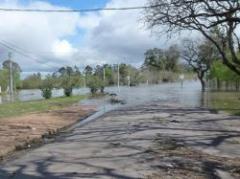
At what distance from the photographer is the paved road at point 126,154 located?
11703 millimetres

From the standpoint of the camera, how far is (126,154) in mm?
14453

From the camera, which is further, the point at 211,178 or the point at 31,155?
the point at 31,155

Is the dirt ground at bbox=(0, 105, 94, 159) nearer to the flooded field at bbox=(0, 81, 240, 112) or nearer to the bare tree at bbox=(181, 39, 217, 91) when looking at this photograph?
the flooded field at bbox=(0, 81, 240, 112)

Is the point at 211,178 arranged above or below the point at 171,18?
below

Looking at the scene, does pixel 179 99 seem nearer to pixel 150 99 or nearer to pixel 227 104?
pixel 150 99

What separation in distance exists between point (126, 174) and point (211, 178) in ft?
5.79

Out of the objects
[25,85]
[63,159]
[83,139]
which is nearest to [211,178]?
[63,159]

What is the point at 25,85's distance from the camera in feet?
454

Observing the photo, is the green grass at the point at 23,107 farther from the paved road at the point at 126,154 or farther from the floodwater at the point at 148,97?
the paved road at the point at 126,154

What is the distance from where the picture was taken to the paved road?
38.4 ft

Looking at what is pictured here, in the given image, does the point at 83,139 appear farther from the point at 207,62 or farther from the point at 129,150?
the point at 207,62

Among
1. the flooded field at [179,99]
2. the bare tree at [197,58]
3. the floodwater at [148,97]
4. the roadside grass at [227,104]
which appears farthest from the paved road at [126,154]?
the bare tree at [197,58]

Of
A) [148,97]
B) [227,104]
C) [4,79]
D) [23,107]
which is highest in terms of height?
[4,79]

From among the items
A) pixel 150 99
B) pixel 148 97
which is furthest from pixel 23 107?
pixel 148 97
